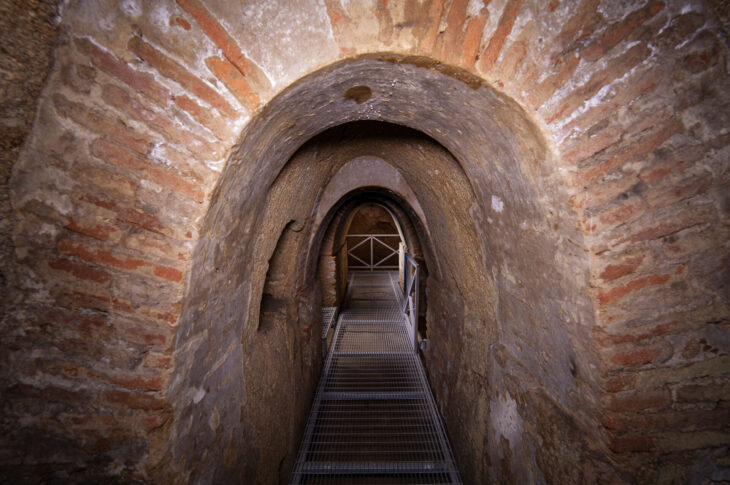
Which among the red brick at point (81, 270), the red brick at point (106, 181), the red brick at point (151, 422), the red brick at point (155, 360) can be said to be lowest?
the red brick at point (151, 422)

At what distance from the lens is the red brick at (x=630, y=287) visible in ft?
3.71

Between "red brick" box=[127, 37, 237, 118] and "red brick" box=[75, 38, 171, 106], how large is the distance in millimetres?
51

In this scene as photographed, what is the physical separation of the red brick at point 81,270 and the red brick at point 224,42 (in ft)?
2.94

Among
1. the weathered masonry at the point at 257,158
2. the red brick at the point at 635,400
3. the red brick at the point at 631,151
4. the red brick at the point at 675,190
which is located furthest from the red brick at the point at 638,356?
the red brick at the point at 631,151

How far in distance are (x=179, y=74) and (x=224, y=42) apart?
0.19 metres

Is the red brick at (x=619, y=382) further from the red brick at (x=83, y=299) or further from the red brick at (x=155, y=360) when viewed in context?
the red brick at (x=83, y=299)

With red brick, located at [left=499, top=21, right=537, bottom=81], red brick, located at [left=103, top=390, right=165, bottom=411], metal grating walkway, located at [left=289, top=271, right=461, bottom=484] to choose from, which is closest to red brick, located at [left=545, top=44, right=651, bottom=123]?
red brick, located at [left=499, top=21, right=537, bottom=81]

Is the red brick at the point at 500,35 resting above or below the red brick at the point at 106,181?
above

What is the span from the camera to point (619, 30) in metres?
0.99

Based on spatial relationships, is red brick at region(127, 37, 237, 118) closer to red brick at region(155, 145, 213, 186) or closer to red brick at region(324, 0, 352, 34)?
red brick at region(155, 145, 213, 186)

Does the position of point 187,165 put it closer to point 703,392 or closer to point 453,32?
point 453,32

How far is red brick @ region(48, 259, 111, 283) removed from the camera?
115 centimetres

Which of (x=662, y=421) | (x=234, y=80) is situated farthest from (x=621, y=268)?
(x=234, y=80)

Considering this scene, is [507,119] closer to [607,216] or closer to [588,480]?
[607,216]
